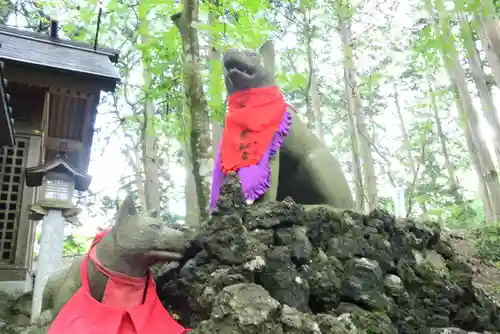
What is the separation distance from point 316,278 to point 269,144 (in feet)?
3.48

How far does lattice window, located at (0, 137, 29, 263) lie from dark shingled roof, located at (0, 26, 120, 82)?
57.6 inches

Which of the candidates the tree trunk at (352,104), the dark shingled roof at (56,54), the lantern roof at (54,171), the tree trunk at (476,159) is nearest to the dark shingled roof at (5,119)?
the lantern roof at (54,171)

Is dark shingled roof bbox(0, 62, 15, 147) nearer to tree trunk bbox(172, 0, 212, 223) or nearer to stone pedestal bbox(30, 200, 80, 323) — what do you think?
stone pedestal bbox(30, 200, 80, 323)

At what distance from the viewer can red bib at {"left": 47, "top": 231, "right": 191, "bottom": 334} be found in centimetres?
239

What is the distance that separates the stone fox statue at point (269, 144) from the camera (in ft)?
10.6

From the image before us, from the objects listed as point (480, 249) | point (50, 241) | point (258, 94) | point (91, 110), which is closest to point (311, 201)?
point (258, 94)

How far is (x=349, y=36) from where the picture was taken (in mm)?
11594

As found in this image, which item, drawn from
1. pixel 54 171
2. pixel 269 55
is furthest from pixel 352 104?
pixel 269 55

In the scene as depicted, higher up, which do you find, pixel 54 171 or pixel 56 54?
pixel 56 54

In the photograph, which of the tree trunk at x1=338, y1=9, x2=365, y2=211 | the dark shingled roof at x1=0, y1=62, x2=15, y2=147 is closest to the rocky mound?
the dark shingled roof at x1=0, y1=62, x2=15, y2=147

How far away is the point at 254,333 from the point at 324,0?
9.32m

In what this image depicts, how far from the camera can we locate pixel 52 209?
19.8ft

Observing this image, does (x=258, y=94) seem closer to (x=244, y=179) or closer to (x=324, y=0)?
(x=244, y=179)

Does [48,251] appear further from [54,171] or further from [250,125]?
[250,125]
